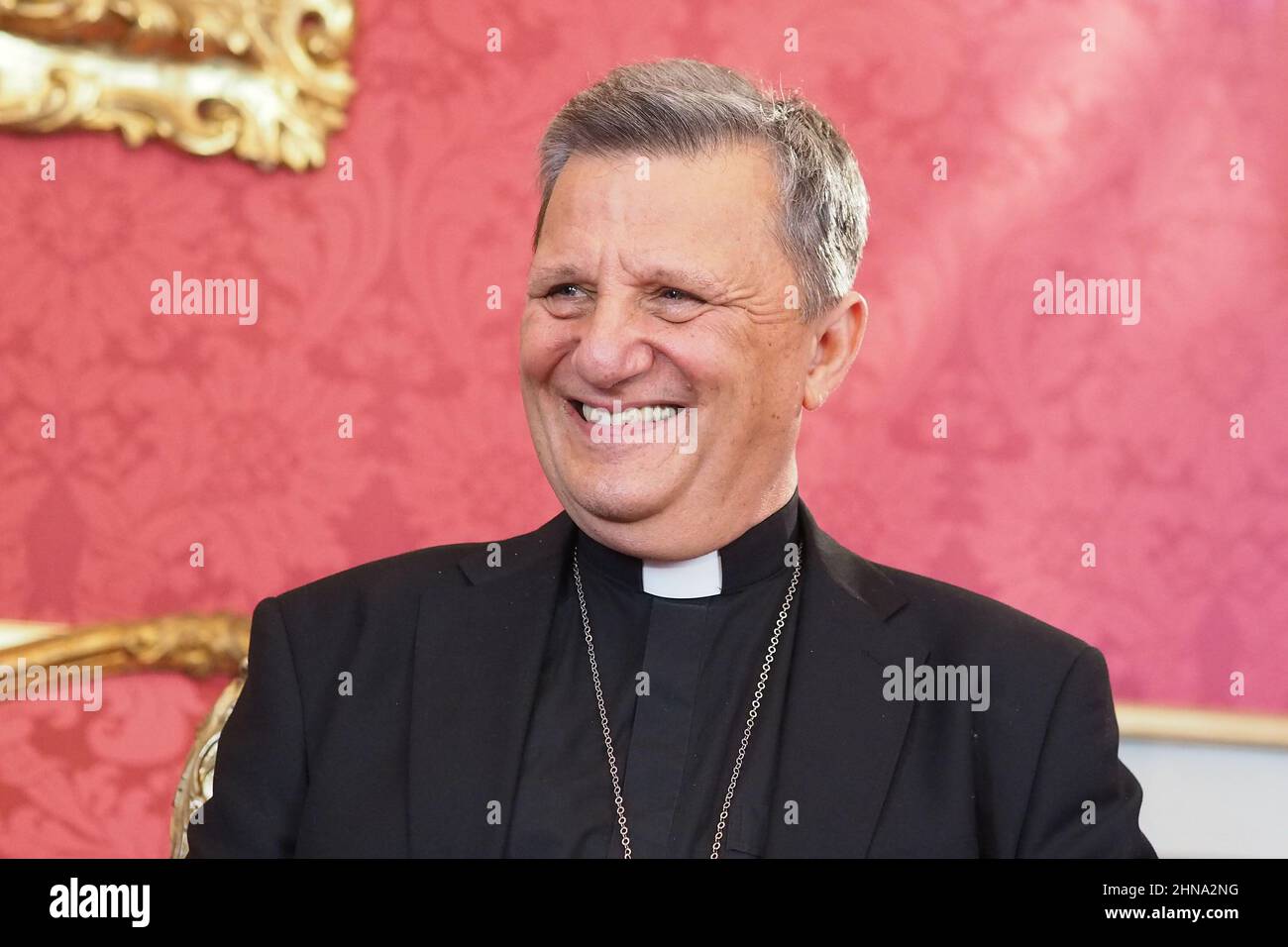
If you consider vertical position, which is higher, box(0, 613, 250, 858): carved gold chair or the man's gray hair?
the man's gray hair

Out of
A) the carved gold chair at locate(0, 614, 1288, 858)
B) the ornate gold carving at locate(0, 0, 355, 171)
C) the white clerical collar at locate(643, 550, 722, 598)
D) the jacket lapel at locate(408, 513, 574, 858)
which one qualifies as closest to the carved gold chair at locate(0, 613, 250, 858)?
the carved gold chair at locate(0, 614, 1288, 858)

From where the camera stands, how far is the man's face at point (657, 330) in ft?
5.63

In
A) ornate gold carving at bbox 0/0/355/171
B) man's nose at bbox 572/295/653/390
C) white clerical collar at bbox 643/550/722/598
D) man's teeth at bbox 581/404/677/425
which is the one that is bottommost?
white clerical collar at bbox 643/550/722/598

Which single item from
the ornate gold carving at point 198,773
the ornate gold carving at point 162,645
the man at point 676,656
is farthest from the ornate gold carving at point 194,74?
the man at point 676,656

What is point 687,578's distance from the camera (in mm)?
1940

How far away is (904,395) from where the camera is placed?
2.82 metres

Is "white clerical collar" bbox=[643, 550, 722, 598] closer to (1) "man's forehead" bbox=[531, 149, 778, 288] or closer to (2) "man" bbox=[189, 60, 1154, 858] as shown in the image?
(2) "man" bbox=[189, 60, 1154, 858]

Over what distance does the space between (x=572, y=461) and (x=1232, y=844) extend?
1699 millimetres

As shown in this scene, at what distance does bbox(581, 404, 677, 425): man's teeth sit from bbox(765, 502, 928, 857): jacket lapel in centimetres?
34

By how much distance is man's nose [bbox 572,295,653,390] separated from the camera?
1700mm

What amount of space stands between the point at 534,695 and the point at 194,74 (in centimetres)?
161

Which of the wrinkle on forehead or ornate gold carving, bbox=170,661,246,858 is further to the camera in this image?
ornate gold carving, bbox=170,661,246,858
